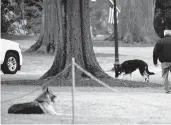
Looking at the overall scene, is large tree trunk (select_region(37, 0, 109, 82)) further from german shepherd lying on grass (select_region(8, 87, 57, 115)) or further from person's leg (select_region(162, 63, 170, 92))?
german shepherd lying on grass (select_region(8, 87, 57, 115))

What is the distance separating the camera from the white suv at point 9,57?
25422 mm

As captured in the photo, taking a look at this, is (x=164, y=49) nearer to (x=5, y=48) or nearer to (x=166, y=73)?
(x=166, y=73)

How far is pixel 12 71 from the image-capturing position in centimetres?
2614

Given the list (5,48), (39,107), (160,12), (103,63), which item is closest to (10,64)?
(5,48)

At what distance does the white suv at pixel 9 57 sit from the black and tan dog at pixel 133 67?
14.4 feet

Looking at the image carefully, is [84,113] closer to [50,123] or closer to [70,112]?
[70,112]

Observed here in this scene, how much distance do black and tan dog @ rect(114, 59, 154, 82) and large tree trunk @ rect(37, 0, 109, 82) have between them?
1.22 meters

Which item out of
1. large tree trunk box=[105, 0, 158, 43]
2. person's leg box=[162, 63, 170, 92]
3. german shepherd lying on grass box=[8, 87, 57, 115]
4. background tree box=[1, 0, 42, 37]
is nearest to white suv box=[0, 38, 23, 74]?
person's leg box=[162, 63, 170, 92]

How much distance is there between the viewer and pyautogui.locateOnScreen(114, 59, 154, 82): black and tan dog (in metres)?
22.8

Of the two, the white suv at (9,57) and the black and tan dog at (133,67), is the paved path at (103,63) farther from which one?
the black and tan dog at (133,67)

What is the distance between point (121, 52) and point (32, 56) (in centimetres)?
658

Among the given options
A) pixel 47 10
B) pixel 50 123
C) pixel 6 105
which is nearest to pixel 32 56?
pixel 47 10

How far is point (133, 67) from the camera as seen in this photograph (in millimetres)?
22859

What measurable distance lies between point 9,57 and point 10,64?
0.30 meters
